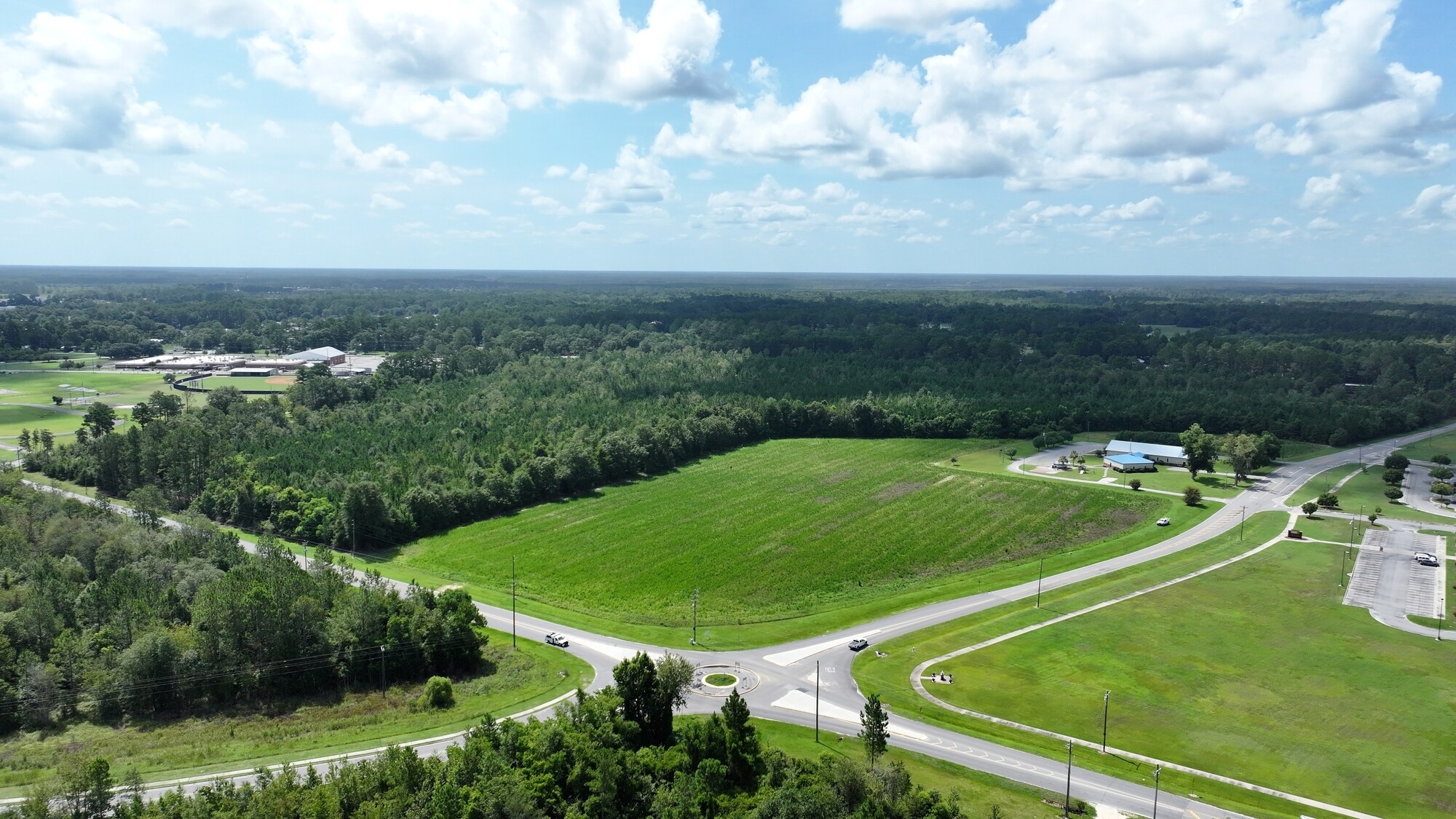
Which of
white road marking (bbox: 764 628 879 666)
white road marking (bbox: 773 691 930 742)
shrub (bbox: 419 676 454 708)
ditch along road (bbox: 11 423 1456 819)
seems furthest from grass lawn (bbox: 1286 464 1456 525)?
shrub (bbox: 419 676 454 708)

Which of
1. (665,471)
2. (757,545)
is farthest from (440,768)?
(665,471)

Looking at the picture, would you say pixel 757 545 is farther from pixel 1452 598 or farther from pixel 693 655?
pixel 1452 598

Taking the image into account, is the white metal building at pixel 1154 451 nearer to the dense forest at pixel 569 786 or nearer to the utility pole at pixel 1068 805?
the utility pole at pixel 1068 805

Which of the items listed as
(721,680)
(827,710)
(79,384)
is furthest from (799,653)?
(79,384)

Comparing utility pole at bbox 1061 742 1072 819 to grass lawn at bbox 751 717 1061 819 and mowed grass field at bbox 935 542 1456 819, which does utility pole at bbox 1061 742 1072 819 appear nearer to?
grass lawn at bbox 751 717 1061 819

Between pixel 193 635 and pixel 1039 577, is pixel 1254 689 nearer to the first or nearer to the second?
pixel 1039 577

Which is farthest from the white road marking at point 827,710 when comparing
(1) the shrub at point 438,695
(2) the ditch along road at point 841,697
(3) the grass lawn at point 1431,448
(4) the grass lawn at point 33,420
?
(4) the grass lawn at point 33,420
